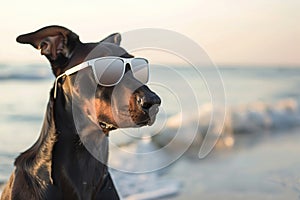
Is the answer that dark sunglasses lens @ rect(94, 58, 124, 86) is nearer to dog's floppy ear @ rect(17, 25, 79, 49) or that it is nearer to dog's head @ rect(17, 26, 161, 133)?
dog's head @ rect(17, 26, 161, 133)

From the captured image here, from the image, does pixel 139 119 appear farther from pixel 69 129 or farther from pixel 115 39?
pixel 115 39

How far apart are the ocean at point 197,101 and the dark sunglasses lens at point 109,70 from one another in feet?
0.66

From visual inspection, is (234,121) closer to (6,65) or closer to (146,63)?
(6,65)

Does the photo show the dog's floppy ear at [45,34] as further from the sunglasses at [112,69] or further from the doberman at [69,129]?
the sunglasses at [112,69]

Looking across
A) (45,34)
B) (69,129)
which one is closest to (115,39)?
(45,34)

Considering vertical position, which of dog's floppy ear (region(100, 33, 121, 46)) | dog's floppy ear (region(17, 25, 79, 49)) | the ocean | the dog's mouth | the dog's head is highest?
dog's floppy ear (region(17, 25, 79, 49))

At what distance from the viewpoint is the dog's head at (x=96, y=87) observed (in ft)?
8.43

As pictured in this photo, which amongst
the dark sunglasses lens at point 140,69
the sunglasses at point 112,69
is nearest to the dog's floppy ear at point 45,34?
the sunglasses at point 112,69

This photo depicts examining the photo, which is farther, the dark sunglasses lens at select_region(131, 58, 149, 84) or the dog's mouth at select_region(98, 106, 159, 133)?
the dark sunglasses lens at select_region(131, 58, 149, 84)

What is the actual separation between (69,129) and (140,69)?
1.22 ft

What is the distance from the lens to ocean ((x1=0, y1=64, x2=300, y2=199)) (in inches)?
Result: 116

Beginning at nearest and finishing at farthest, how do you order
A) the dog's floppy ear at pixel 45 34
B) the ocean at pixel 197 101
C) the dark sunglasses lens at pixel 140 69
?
the dark sunglasses lens at pixel 140 69, the dog's floppy ear at pixel 45 34, the ocean at pixel 197 101

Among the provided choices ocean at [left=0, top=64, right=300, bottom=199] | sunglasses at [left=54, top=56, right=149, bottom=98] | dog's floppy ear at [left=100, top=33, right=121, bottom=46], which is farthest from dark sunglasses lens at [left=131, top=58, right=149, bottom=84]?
dog's floppy ear at [left=100, top=33, right=121, bottom=46]

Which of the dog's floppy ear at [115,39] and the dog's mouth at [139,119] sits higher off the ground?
the dog's floppy ear at [115,39]
